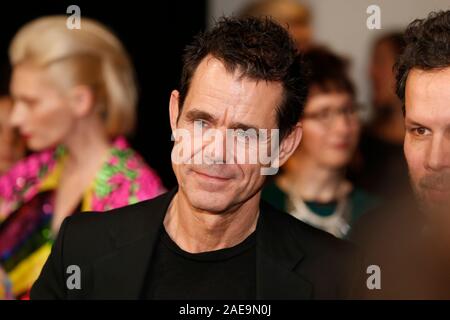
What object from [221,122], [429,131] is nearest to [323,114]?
[429,131]

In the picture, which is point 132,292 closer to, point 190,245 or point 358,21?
point 190,245

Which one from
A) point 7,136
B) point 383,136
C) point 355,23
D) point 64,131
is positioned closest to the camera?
point 64,131

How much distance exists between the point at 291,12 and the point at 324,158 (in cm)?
117

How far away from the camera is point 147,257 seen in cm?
226

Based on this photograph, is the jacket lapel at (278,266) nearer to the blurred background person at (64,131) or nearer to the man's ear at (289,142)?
the man's ear at (289,142)

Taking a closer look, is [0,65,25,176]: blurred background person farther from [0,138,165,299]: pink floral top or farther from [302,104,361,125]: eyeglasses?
[302,104,361,125]: eyeglasses

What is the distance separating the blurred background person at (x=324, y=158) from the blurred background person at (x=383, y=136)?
1.27 ft

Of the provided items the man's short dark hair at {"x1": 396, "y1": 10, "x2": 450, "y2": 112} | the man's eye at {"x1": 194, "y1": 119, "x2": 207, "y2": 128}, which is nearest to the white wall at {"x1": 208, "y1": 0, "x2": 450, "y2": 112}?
the man's short dark hair at {"x1": 396, "y1": 10, "x2": 450, "y2": 112}

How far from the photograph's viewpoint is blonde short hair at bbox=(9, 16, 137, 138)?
3379 millimetres

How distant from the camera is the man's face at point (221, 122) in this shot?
221 centimetres

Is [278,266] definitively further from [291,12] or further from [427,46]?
[291,12]

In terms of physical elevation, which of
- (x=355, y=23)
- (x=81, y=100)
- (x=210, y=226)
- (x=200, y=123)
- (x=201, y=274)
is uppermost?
(x=355, y=23)

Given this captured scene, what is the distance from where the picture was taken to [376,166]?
428 cm

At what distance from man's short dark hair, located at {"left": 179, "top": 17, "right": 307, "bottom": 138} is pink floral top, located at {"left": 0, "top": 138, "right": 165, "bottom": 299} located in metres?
0.97
